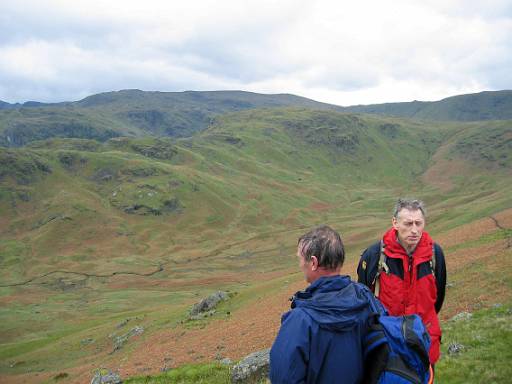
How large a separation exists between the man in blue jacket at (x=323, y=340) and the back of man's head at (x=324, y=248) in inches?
16.0

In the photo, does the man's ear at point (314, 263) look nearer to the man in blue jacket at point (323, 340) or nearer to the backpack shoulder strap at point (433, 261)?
the man in blue jacket at point (323, 340)

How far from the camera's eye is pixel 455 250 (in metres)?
41.5

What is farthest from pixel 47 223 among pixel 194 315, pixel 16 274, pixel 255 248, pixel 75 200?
pixel 194 315

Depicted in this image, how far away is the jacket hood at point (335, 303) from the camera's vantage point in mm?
5097

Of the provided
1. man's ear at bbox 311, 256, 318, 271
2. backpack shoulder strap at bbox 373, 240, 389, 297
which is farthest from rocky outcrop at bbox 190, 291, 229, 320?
man's ear at bbox 311, 256, 318, 271

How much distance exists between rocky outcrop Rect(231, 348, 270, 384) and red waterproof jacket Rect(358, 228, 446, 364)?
9388mm

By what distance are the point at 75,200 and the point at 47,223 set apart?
17752 mm

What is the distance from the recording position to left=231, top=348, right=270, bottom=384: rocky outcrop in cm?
1598

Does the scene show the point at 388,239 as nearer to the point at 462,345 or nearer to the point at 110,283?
the point at 462,345

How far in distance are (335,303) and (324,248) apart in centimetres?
86

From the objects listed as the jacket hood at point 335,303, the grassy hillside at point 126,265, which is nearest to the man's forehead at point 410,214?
the jacket hood at point 335,303

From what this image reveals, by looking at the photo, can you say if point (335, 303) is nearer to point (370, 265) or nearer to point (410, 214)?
point (370, 265)

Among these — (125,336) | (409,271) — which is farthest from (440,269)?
(125,336)

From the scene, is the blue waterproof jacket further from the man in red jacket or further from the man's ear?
the man in red jacket
